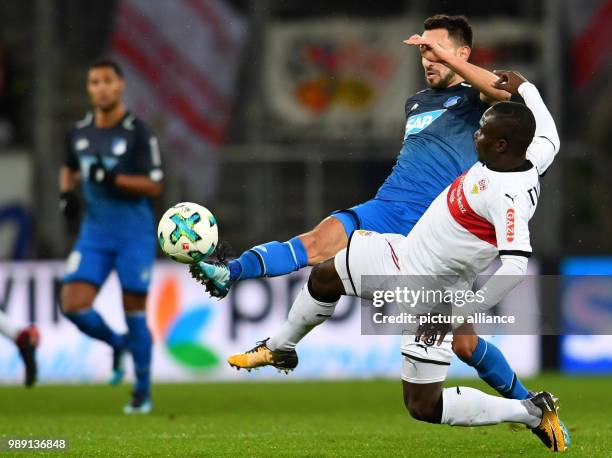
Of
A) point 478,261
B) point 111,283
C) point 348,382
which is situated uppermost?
point 478,261

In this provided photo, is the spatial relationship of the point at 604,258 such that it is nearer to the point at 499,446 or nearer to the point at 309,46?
the point at 309,46

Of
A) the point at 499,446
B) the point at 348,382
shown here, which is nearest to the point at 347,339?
the point at 348,382

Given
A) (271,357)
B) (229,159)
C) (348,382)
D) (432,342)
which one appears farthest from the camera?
(229,159)

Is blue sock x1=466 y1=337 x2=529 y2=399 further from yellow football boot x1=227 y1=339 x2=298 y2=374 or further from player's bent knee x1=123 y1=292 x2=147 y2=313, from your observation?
player's bent knee x1=123 y1=292 x2=147 y2=313

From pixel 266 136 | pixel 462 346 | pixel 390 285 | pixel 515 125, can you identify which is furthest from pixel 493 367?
pixel 266 136

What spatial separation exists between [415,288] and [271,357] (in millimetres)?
795

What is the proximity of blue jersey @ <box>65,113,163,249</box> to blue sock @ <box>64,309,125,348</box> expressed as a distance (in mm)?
485

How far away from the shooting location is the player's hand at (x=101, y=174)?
9648 mm

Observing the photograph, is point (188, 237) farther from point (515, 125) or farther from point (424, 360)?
point (515, 125)

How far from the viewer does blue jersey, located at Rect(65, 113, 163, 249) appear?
32.4 ft

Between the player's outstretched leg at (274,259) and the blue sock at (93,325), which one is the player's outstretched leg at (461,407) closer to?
the player's outstretched leg at (274,259)

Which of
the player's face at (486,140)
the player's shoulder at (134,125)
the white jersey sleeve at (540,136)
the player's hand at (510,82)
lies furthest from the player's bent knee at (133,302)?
the player's face at (486,140)

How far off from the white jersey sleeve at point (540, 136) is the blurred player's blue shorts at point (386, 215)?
2.87ft

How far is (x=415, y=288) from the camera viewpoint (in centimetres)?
667
